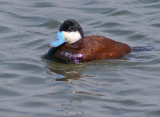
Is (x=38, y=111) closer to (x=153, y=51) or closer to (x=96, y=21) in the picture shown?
(x=153, y=51)

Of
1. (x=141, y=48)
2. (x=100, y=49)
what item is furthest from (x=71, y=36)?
(x=141, y=48)

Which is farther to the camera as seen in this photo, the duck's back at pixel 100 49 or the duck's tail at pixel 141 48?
the duck's tail at pixel 141 48

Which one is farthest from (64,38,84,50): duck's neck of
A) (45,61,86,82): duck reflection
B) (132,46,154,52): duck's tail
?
(132,46,154,52): duck's tail

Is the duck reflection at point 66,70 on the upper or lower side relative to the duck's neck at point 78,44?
lower

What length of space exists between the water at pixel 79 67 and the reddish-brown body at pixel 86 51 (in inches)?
5.2

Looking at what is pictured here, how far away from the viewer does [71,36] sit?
831 centimetres

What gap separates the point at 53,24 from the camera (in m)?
10.7

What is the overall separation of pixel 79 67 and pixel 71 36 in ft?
1.92

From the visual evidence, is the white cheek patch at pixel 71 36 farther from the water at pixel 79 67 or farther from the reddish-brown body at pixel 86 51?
the water at pixel 79 67

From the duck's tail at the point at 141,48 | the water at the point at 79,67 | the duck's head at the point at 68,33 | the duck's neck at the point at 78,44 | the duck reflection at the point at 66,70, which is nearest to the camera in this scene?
the water at the point at 79,67


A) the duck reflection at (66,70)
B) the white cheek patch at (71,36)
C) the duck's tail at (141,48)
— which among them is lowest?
the duck reflection at (66,70)

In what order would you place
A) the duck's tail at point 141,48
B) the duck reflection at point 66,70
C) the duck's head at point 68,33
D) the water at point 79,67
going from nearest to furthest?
the water at point 79,67 < the duck reflection at point 66,70 < the duck's head at point 68,33 < the duck's tail at point 141,48

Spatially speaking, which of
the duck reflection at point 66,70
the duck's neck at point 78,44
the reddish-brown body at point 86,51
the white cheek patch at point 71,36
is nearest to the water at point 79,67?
the duck reflection at point 66,70

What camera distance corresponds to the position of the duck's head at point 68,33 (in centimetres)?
822
